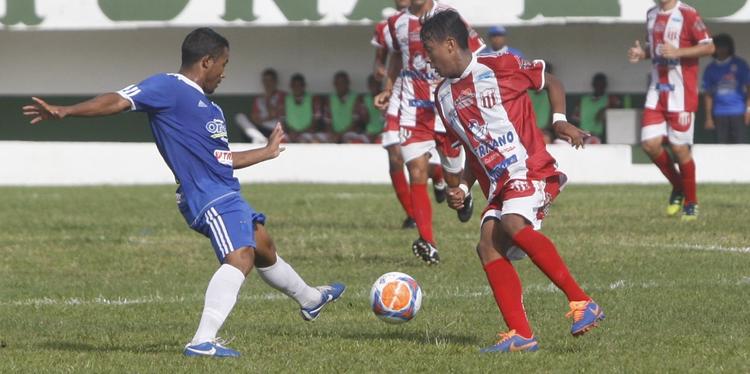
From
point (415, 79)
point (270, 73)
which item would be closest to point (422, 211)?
point (415, 79)

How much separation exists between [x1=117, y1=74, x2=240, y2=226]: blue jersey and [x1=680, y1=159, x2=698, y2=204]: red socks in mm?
7848

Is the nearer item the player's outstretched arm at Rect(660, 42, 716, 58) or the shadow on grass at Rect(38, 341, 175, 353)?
the shadow on grass at Rect(38, 341, 175, 353)

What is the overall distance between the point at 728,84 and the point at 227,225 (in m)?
15.5

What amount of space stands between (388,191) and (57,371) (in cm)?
1298

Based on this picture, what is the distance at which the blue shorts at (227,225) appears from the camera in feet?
24.0

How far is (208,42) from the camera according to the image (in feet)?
24.4

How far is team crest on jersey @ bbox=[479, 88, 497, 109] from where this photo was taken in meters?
7.42

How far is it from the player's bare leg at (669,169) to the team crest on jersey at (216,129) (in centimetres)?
800

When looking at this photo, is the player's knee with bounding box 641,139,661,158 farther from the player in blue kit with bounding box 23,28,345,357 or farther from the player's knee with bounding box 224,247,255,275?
the player's knee with bounding box 224,247,255,275

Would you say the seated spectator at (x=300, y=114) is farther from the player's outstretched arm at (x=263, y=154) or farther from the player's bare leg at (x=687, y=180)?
the player's outstretched arm at (x=263, y=154)

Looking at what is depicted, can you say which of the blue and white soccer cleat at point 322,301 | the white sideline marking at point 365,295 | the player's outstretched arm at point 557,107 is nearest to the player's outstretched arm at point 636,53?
the white sideline marking at point 365,295

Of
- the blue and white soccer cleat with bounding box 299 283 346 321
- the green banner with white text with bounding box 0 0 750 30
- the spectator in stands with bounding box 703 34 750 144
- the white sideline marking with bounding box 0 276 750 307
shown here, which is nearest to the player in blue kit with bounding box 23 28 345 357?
the blue and white soccer cleat with bounding box 299 283 346 321

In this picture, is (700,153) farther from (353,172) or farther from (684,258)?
(684,258)

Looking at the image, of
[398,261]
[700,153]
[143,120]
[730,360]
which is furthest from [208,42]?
[143,120]
